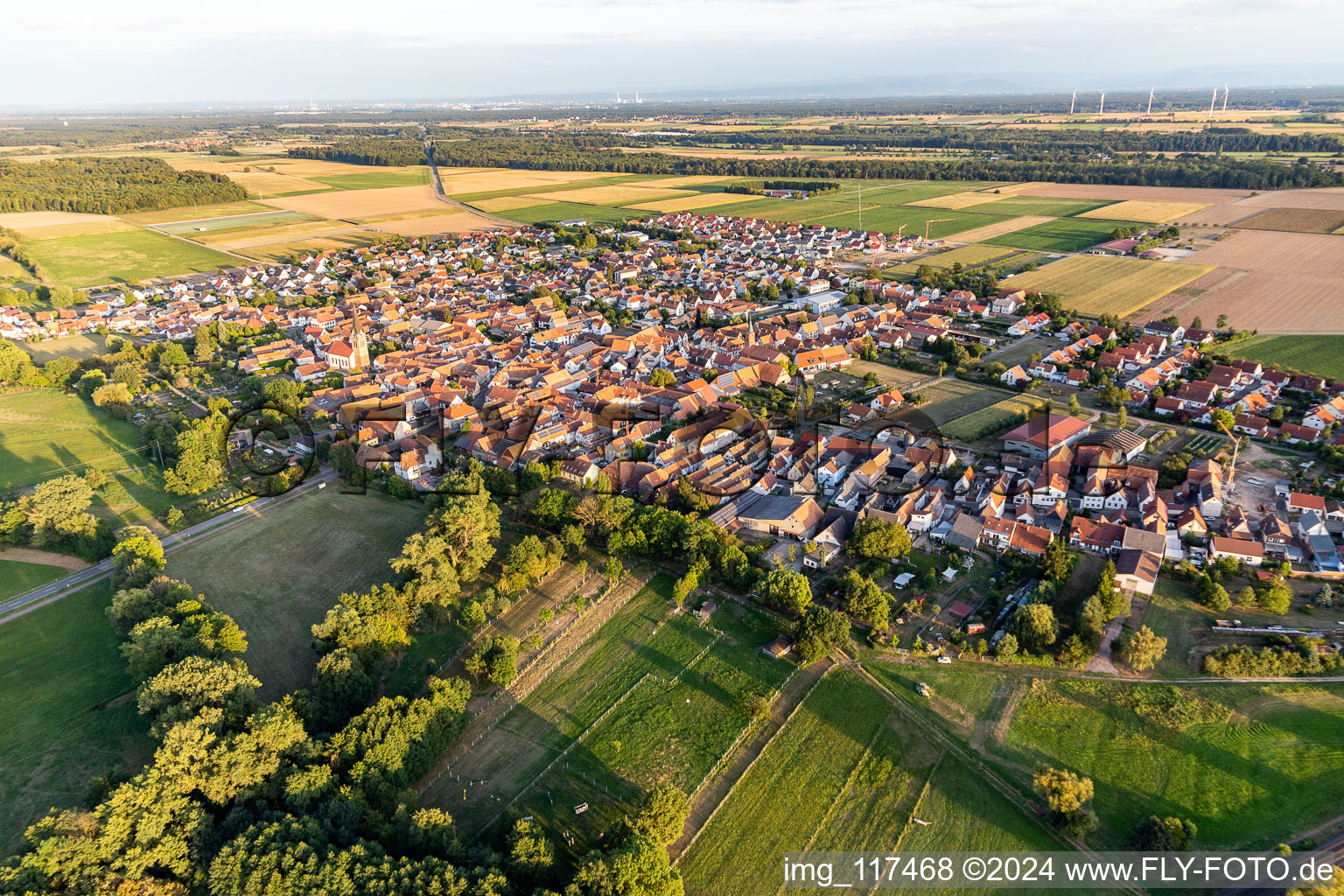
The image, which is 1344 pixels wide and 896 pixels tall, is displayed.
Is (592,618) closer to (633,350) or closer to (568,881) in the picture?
(568,881)

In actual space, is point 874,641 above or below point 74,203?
below

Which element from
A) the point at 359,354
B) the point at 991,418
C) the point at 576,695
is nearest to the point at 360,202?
the point at 359,354

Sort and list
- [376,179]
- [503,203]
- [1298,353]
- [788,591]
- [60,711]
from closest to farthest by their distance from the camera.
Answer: [60,711], [788,591], [1298,353], [503,203], [376,179]

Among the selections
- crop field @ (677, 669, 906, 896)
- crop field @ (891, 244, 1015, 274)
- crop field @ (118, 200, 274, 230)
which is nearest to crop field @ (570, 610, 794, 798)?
crop field @ (677, 669, 906, 896)

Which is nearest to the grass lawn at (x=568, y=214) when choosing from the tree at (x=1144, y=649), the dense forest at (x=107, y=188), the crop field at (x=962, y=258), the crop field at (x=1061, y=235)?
the crop field at (x=962, y=258)

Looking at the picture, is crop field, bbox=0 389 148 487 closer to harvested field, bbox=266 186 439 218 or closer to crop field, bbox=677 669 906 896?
crop field, bbox=677 669 906 896

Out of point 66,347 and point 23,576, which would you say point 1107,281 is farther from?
point 66,347

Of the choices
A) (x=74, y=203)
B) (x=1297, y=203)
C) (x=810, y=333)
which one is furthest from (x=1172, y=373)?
(x=74, y=203)

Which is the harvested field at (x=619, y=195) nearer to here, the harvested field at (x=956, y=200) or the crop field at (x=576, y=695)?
the harvested field at (x=956, y=200)
